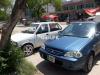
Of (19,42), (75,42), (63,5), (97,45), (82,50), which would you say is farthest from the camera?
(63,5)

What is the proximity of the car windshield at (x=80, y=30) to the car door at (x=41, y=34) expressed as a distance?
6.38 ft

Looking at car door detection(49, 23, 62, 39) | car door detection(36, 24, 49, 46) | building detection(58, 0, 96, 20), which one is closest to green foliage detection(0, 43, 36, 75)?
car door detection(36, 24, 49, 46)

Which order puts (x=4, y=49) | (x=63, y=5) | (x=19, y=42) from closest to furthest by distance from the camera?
(x=4, y=49) → (x=19, y=42) → (x=63, y=5)

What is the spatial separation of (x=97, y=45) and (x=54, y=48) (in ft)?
6.11

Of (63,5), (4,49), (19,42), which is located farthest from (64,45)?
(63,5)

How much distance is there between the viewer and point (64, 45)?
6387mm

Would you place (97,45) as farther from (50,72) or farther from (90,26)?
(50,72)

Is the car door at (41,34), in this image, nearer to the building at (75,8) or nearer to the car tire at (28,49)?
the car tire at (28,49)

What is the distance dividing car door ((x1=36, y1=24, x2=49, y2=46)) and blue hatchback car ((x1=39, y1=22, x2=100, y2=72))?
6.42ft

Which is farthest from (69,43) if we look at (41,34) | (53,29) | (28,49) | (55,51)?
(53,29)

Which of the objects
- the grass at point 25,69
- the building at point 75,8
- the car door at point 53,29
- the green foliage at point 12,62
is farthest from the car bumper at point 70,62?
the building at point 75,8

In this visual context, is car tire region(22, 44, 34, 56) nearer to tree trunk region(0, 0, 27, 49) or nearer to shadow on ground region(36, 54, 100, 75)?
shadow on ground region(36, 54, 100, 75)

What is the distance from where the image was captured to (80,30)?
7.39 meters

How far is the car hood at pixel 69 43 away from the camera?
6.21 m
